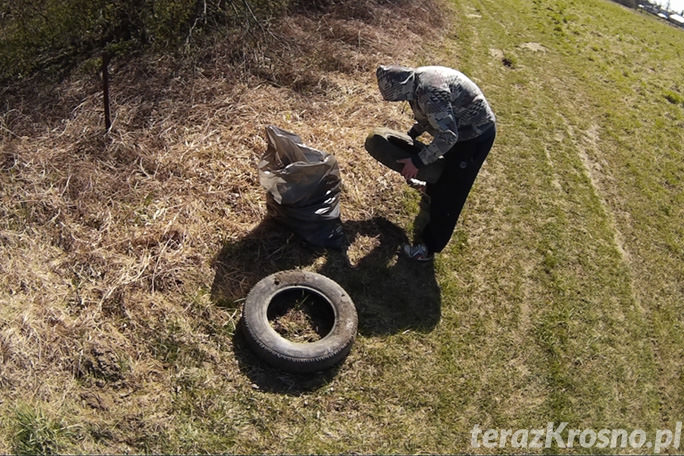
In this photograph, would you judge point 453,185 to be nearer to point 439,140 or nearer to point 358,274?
point 439,140

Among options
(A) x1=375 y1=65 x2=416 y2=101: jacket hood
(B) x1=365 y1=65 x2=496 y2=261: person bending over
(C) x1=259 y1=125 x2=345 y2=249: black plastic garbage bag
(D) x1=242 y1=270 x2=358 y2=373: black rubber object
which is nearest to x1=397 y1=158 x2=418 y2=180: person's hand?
(B) x1=365 y1=65 x2=496 y2=261: person bending over

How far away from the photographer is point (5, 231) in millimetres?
4625

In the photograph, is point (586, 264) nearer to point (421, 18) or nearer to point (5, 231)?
point (5, 231)

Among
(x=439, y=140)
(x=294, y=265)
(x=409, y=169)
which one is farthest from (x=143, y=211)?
(x=439, y=140)

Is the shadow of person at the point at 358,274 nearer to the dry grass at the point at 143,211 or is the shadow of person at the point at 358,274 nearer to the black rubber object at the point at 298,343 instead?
the dry grass at the point at 143,211

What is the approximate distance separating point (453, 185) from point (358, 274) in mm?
1121

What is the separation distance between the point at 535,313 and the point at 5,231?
454cm

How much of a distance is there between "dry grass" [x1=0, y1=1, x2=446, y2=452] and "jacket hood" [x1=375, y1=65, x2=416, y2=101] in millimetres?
1448

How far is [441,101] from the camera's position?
4367 millimetres

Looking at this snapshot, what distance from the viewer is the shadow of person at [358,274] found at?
15.1 feet

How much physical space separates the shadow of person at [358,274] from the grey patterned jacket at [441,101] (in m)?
1.04

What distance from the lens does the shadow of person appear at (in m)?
4.59

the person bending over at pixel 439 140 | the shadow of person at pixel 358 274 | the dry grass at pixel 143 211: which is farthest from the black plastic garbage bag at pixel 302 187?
the person bending over at pixel 439 140

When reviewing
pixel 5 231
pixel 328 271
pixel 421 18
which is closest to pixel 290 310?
pixel 328 271
